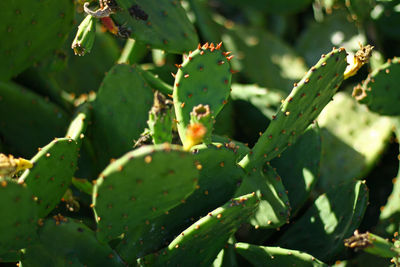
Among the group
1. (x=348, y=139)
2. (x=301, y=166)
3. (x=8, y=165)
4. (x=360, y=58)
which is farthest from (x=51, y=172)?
(x=348, y=139)

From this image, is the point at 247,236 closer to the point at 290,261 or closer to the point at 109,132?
the point at 290,261

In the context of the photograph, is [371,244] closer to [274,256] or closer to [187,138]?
[274,256]

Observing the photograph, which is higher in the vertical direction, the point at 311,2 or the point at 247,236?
the point at 311,2

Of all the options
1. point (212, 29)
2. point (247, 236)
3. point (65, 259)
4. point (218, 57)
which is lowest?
point (247, 236)

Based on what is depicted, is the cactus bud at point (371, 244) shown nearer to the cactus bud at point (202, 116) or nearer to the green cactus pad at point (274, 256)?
the green cactus pad at point (274, 256)

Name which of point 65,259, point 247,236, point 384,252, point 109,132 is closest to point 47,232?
point 65,259

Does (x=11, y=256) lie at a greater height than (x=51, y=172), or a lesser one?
lesser
